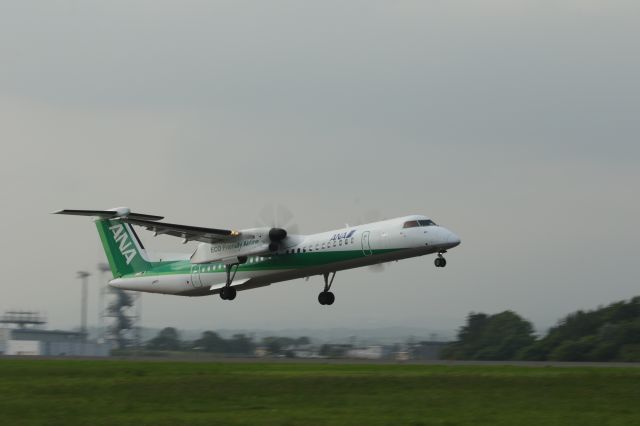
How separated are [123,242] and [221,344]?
16.2 meters

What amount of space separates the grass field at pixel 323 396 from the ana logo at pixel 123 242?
1834 centimetres

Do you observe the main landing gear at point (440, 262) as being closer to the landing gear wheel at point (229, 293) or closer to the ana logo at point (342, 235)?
the ana logo at point (342, 235)

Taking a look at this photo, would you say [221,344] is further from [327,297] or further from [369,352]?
[327,297]

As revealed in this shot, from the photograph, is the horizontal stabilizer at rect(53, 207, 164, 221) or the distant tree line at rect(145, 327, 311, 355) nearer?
the horizontal stabilizer at rect(53, 207, 164, 221)

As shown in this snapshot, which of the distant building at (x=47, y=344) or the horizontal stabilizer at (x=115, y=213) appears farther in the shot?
the distant building at (x=47, y=344)

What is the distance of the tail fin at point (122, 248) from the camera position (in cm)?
5138

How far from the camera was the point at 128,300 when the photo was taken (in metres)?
97.4

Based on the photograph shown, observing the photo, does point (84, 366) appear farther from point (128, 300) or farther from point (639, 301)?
point (128, 300)

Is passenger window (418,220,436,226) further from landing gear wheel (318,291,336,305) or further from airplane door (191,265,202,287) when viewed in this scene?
airplane door (191,265,202,287)

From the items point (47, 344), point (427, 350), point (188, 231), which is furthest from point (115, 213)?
point (47, 344)

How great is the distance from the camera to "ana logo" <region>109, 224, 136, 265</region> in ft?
170

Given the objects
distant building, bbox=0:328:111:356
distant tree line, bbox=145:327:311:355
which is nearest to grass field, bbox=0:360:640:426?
distant tree line, bbox=145:327:311:355

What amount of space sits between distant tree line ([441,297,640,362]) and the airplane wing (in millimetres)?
19140

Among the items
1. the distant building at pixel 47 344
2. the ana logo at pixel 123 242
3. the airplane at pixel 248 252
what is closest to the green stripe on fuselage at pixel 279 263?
the airplane at pixel 248 252
